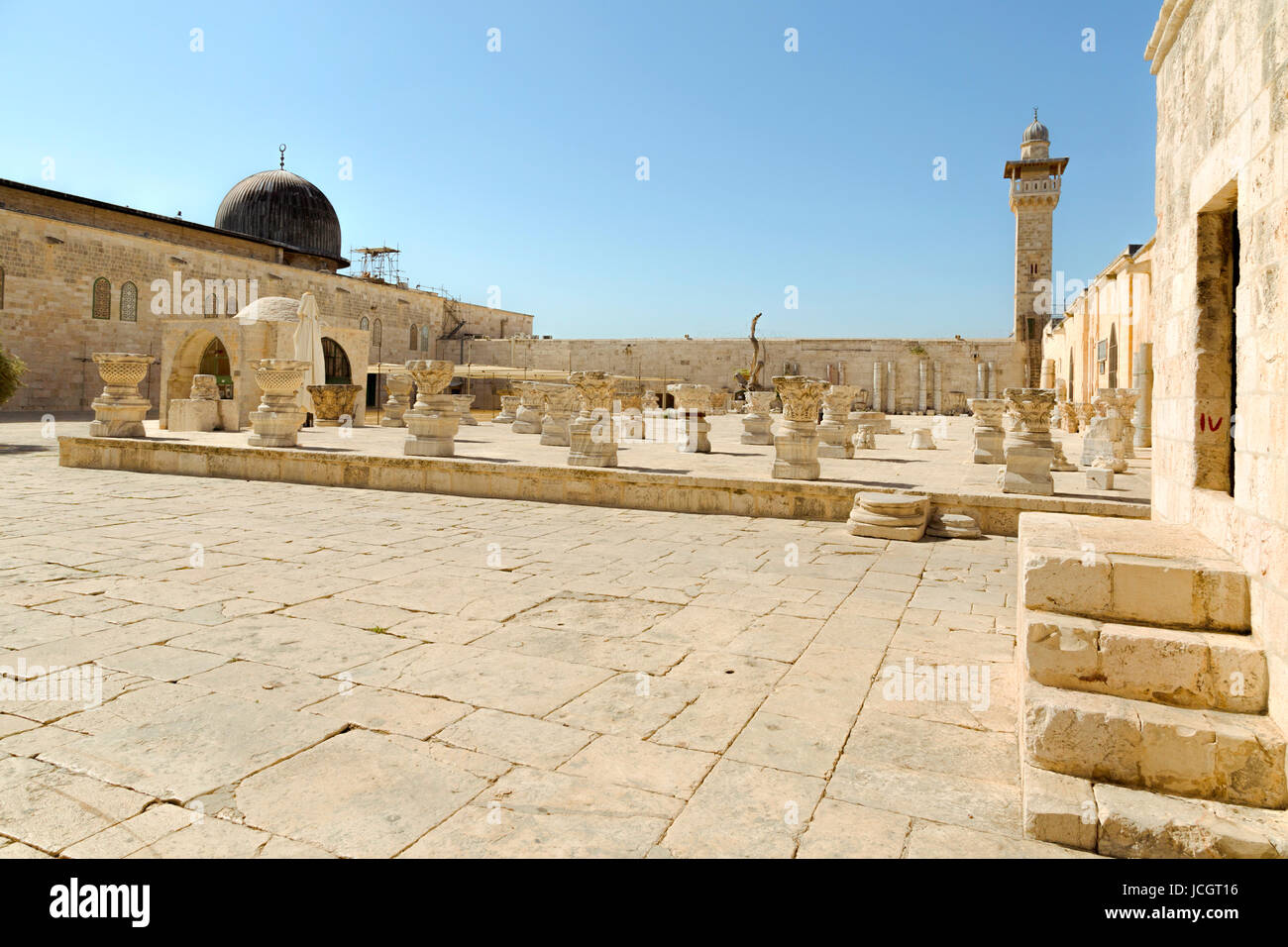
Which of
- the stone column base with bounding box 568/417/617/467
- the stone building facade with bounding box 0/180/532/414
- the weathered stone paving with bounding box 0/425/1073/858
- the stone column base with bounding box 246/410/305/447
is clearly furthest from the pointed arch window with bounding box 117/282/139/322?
the weathered stone paving with bounding box 0/425/1073/858

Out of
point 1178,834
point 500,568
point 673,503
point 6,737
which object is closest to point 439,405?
point 673,503

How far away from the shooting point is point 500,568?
549 cm

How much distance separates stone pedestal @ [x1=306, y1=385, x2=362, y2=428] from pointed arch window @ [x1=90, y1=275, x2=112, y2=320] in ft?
41.6

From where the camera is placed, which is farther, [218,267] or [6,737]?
[218,267]

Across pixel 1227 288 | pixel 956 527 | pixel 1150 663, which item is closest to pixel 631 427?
pixel 956 527

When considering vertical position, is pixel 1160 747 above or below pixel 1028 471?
below

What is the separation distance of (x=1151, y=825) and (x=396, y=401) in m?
18.7

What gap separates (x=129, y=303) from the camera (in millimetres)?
25688

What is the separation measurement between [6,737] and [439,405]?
7.85 metres

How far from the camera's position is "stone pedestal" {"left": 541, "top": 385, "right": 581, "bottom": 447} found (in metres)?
11.8

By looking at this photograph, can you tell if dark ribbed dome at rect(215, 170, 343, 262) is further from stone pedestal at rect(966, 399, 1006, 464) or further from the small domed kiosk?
stone pedestal at rect(966, 399, 1006, 464)

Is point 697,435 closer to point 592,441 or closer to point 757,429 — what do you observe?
point 757,429

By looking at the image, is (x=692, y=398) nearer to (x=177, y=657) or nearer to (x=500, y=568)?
(x=500, y=568)

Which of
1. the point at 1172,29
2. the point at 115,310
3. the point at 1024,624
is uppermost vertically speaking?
the point at 115,310
